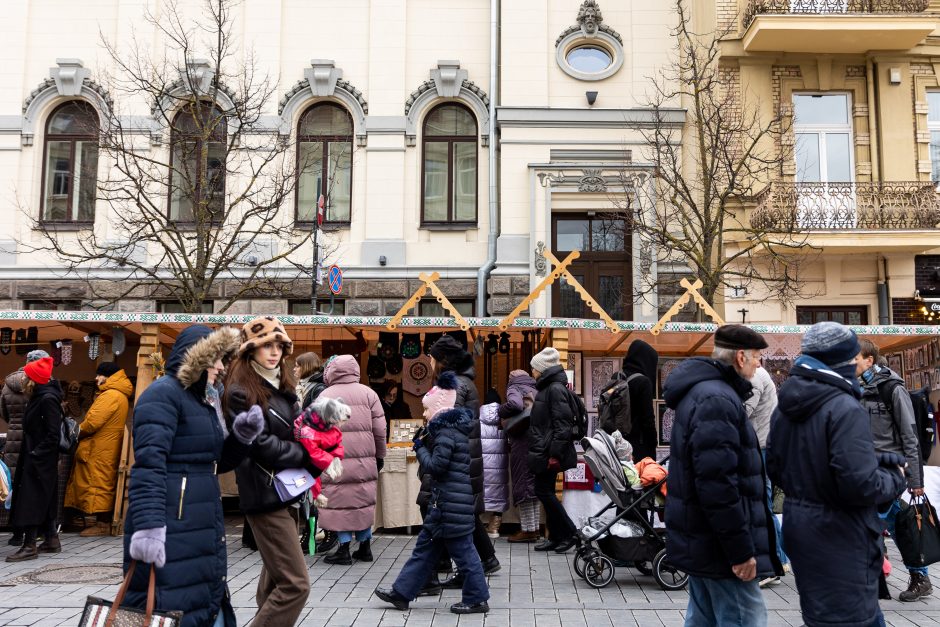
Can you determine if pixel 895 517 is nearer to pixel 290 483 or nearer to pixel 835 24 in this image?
pixel 290 483

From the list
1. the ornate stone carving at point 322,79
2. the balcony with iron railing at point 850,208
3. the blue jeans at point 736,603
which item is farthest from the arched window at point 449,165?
the blue jeans at point 736,603

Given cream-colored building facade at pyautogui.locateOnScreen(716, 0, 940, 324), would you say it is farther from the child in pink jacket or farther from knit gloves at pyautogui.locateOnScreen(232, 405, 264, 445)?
knit gloves at pyautogui.locateOnScreen(232, 405, 264, 445)

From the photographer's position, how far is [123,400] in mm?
10508

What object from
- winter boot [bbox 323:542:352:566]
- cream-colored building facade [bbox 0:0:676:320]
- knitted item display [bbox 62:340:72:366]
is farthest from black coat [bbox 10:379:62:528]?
cream-colored building facade [bbox 0:0:676:320]

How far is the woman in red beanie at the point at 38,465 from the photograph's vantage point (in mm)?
8984

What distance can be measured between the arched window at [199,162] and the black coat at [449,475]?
8.57 metres

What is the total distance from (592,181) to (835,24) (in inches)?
206

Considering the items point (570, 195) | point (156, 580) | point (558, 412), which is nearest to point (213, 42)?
point (570, 195)

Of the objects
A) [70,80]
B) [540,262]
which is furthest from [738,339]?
[70,80]

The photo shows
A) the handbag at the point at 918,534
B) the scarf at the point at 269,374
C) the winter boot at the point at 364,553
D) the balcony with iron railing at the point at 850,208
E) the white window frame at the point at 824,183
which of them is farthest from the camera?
the white window frame at the point at 824,183

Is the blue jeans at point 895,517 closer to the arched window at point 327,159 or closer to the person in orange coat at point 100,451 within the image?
the person in orange coat at point 100,451

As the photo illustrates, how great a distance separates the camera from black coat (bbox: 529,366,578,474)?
9.08 meters

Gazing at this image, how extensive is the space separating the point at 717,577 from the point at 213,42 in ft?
51.9

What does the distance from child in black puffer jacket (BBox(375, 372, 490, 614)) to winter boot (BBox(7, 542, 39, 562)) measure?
442 centimetres
